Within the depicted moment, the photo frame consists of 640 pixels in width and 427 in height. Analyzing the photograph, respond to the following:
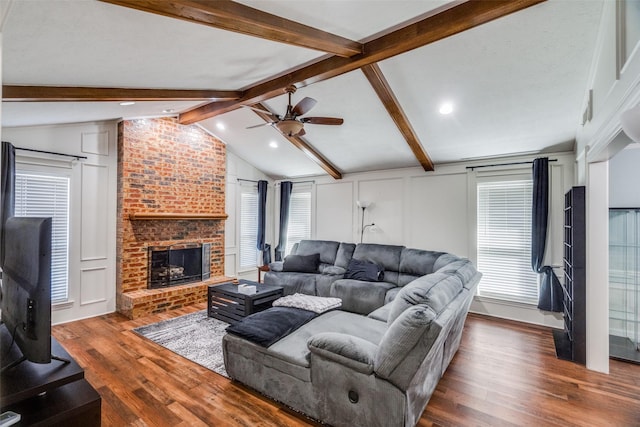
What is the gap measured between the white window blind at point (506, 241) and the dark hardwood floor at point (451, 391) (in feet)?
3.14

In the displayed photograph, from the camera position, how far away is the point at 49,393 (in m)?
1.64

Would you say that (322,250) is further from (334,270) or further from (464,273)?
(464,273)

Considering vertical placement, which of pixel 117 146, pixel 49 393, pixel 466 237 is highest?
pixel 117 146

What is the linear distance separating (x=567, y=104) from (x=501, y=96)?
27.7 inches

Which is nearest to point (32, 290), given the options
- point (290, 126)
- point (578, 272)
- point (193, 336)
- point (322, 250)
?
point (290, 126)

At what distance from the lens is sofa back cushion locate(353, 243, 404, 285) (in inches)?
197

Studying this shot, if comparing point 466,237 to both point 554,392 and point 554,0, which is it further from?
point 554,0

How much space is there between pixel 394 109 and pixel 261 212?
405 cm

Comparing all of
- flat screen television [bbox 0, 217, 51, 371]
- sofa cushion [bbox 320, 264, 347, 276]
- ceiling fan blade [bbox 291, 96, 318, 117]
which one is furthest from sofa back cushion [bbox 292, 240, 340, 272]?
flat screen television [bbox 0, 217, 51, 371]

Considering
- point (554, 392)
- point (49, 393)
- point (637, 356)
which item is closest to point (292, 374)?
point (49, 393)

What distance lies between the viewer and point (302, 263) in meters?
5.54

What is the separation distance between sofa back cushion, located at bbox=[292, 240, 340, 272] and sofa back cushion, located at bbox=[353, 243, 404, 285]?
464 millimetres

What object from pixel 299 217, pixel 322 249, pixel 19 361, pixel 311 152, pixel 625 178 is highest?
pixel 311 152

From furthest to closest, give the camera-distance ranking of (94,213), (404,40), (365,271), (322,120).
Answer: (365,271)
(94,213)
(322,120)
(404,40)
